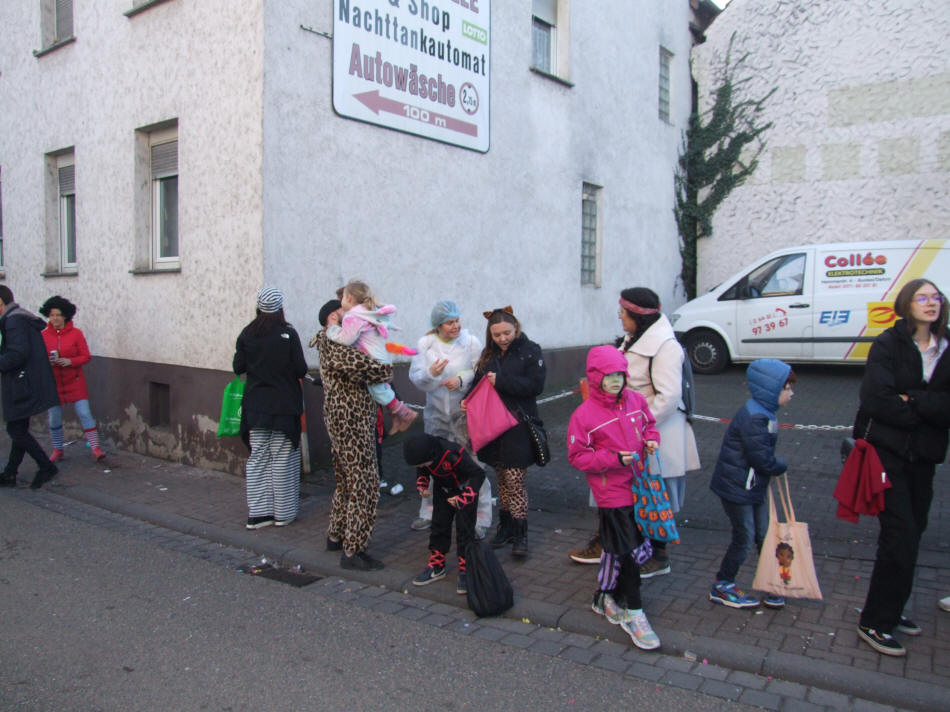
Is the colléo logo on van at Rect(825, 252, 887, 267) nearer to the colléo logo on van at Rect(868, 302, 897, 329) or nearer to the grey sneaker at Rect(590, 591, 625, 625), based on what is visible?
the colléo logo on van at Rect(868, 302, 897, 329)

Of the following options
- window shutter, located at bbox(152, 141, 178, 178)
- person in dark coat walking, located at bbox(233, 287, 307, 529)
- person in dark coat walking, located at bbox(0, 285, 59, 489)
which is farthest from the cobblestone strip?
window shutter, located at bbox(152, 141, 178, 178)

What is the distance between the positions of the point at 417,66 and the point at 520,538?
18.1 ft

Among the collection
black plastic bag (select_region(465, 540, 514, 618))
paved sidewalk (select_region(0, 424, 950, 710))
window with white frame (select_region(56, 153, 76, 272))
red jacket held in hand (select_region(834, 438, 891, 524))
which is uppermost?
window with white frame (select_region(56, 153, 76, 272))

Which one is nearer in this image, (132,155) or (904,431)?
(904,431)

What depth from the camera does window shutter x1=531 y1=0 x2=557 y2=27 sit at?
10812 mm

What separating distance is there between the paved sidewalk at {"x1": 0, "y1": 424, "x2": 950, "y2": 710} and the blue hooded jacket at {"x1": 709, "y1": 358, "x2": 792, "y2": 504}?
70 centimetres

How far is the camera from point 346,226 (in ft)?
25.8

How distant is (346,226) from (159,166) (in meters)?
2.57

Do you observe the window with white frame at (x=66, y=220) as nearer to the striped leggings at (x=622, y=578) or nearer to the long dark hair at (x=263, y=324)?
the long dark hair at (x=263, y=324)

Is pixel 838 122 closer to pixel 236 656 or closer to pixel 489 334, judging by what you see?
pixel 489 334

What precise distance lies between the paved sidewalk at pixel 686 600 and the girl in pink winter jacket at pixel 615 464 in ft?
0.67

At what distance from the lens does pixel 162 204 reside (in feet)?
29.2

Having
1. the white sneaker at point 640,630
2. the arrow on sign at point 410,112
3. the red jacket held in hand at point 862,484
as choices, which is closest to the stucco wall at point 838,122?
the arrow on sign at point 410,112

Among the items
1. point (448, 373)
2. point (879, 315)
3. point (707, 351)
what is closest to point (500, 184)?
point (707, 351)
